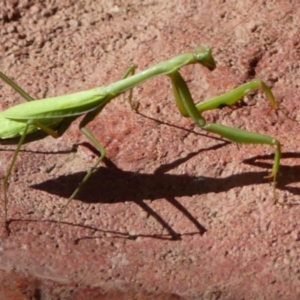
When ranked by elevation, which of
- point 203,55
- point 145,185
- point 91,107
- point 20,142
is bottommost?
point 145,185

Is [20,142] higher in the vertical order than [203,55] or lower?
lower

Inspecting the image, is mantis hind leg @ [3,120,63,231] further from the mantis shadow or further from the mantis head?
the mantis head

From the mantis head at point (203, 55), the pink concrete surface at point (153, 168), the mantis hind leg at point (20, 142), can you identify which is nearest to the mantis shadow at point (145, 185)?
the pink concrete surface at point (153, 168)

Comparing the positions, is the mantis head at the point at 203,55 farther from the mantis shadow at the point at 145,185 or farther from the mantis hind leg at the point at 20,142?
the mantis hind leg at the point at 20,142

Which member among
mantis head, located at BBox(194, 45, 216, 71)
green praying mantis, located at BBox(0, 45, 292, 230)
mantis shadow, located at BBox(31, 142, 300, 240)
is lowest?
mantis shadow, located at BBox(31, 142, 300, 240)

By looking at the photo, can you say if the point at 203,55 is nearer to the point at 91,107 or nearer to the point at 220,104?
the point at 220,104

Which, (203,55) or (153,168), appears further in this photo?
(153,168)

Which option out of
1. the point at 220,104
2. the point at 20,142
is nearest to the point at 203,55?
the point at 220,104

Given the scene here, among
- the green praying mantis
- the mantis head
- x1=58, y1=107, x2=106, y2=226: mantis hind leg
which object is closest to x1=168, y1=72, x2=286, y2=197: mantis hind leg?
the green praying mantis
